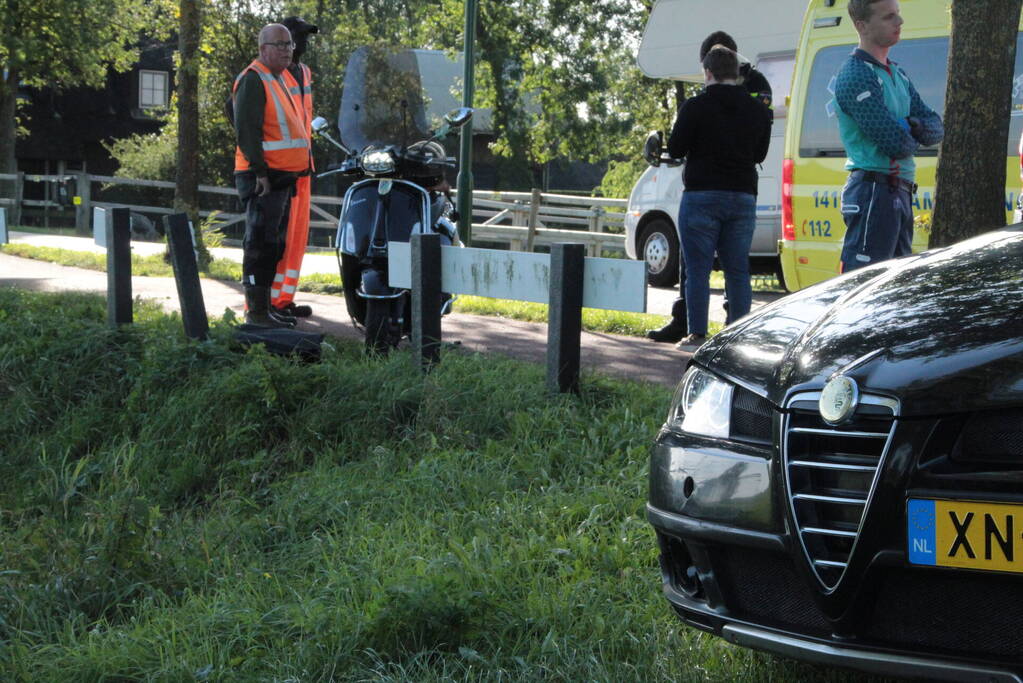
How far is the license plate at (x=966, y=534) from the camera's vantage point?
2479mm

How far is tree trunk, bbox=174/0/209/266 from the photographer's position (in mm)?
15789

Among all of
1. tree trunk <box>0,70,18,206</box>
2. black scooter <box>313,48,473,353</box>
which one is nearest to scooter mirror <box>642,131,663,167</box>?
black scooter <box>313,48,473,353</box>

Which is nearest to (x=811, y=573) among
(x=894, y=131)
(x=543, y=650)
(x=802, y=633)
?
(x=802, y=633)

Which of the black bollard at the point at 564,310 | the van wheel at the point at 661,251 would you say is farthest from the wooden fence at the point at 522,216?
the black bollard at the point at 564,310

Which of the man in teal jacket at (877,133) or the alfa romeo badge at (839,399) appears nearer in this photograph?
the alfa romeo badge at (839,399)

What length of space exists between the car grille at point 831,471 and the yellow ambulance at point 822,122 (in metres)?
→ 7.08

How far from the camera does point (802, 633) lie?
2.81 meters

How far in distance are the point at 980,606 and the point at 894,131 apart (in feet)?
13.8

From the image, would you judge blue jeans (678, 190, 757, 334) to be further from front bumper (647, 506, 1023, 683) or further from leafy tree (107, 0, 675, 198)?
leafy tree (107, 0, 675, 198)

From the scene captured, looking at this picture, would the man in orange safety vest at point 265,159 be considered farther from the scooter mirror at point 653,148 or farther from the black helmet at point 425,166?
the scooter mirror at point 653,148

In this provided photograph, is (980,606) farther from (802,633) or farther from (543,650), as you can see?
(543,650)

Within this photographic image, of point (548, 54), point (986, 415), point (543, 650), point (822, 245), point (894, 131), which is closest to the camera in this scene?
point (986, 415)

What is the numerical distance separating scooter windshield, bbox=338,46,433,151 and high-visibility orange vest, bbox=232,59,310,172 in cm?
45

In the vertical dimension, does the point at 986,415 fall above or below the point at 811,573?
above
